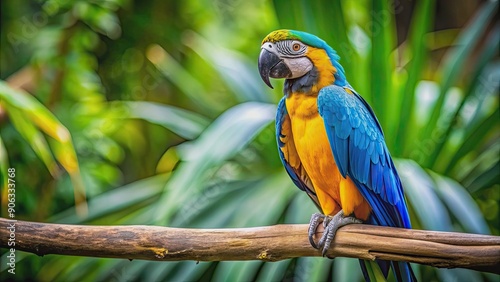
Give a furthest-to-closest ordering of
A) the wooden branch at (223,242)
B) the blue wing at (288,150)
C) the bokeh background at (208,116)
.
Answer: the bokeh background at (208,116), the blue wing at (288,150), the wooden branch at (223,242)

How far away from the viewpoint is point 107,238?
2.76 feet

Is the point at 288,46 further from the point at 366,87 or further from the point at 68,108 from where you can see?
the point at 68,108

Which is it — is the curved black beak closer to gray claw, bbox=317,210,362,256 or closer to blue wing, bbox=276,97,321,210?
blue wing, bbox=276,97,321,210

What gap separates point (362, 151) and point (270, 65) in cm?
18

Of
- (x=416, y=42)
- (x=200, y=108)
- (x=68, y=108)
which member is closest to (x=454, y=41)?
(x=416, y=42)

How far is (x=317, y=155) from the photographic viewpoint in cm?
86

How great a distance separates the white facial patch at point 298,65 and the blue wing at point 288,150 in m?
0.06

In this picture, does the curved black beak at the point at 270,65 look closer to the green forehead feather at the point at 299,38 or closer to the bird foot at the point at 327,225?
the green forehead feather at the point at 299,38

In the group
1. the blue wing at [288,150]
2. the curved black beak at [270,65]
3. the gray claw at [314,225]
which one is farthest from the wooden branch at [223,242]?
the curved black beak at [270,65]

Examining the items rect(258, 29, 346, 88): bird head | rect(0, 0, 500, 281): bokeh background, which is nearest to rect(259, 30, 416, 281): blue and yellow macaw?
rect(258, 29, 346, 88): bird head

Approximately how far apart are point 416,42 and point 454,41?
37 cm

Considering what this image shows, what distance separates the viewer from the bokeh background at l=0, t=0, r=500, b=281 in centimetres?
106

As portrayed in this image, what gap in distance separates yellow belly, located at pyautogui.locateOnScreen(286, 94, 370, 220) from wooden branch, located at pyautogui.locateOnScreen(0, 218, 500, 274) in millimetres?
62

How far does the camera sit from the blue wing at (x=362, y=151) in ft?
2.70
